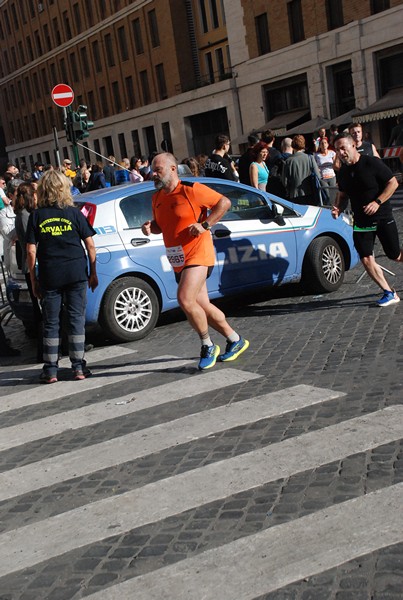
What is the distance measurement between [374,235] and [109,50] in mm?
51028

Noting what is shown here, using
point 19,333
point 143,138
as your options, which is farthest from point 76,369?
point 143,138

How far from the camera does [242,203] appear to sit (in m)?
9.49

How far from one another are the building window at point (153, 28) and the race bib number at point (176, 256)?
151 ft

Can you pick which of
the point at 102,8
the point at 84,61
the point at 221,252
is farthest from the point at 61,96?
the point at 84,61

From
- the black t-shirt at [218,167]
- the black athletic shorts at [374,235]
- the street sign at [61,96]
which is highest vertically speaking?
the street sign at [61,96]

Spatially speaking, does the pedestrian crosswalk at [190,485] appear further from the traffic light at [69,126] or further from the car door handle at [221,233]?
the traffic light at [69,126]

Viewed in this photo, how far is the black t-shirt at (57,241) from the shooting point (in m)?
7.13

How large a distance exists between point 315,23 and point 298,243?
28.2m

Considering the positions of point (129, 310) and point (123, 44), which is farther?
point (123, 44)

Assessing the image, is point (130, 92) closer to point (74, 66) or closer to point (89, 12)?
point (89, 12)

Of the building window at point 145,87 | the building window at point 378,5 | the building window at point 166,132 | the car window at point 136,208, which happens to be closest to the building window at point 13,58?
the building window at point 145,87

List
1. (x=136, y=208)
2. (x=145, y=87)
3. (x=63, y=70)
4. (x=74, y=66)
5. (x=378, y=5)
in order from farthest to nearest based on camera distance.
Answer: (x=63, y=70) → (x=74, y=66) → (x=145, y=87) → (x=378, y=5) → (x=136, y=208)

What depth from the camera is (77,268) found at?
724 cm

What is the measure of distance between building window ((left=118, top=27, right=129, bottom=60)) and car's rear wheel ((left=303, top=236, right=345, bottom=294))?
4693cm
